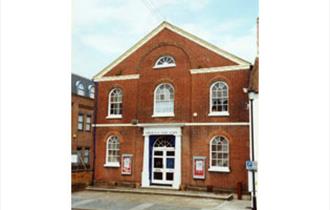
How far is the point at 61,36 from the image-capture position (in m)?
2.42

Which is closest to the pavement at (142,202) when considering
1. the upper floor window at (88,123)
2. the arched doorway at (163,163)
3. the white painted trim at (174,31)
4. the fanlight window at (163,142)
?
the arched doorway at (163,163)

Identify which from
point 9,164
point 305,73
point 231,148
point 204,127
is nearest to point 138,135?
point 204,127

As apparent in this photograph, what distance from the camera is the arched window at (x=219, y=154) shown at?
2.22 meters

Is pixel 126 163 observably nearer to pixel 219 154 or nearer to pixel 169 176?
pixel 169 176

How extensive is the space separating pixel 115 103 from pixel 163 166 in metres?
0.61

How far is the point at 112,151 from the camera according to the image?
248 cm

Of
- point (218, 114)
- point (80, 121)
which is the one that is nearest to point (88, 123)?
point (80, 121)

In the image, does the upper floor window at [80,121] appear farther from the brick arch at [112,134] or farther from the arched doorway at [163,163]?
the arched doorway at [163,163]

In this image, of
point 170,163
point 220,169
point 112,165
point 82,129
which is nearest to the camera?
point 220,169

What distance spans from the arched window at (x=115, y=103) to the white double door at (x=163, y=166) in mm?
393

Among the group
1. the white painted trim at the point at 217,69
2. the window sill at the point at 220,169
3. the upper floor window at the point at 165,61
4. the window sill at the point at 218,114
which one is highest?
the upper floor window at the point at 165,61

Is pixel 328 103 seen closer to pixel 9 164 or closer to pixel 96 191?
pixel 96 191

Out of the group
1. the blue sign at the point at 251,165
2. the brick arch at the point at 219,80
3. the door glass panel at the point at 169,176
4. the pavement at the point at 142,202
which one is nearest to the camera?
the blue sign at the point at 251,165

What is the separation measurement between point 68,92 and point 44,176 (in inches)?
24.6
